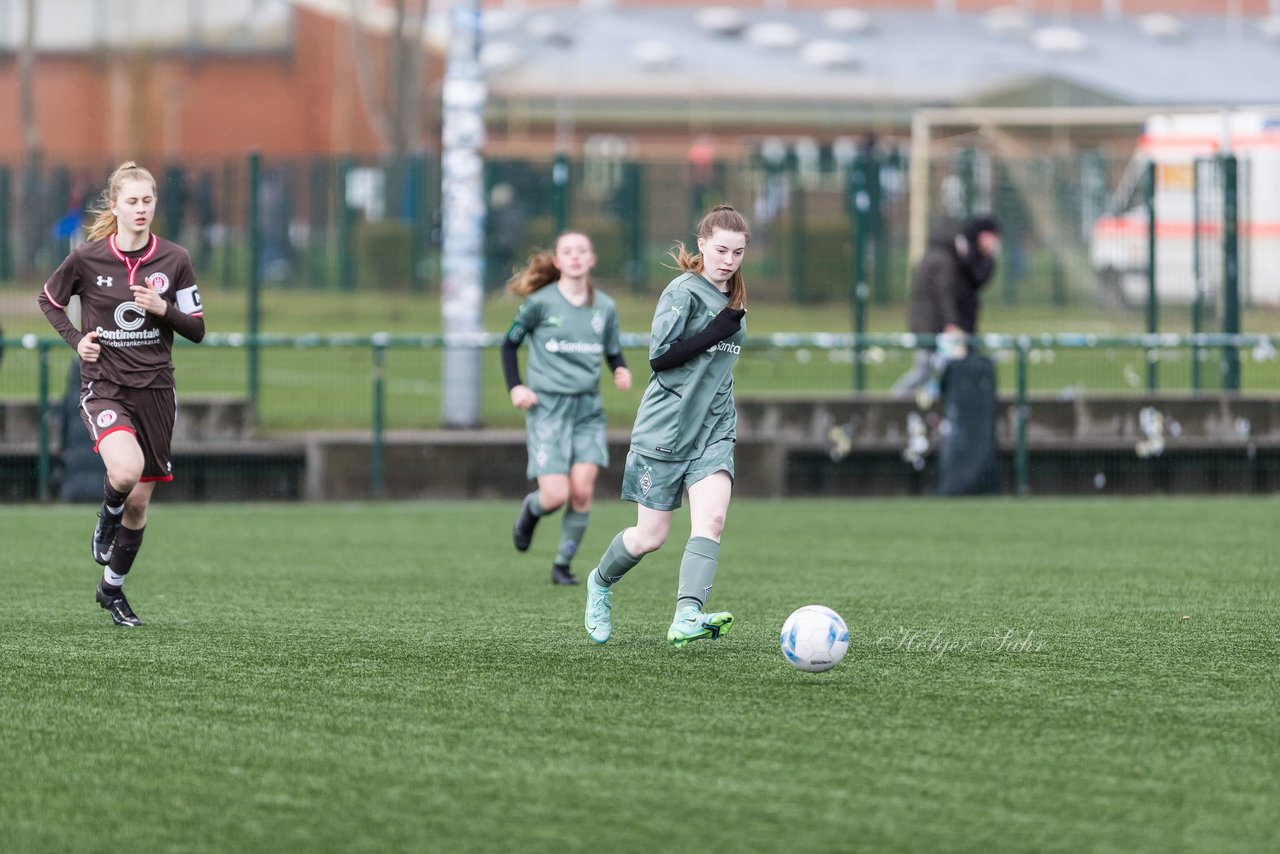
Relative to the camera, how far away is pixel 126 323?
345 inches

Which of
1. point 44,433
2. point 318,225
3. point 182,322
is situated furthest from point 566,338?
point 318,225

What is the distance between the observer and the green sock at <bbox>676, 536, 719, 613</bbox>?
7988mm

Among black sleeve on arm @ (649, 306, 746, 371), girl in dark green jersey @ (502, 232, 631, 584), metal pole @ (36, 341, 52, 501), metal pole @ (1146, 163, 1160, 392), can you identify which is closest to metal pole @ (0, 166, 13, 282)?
metal pole @ (36, 341, 52, 501)

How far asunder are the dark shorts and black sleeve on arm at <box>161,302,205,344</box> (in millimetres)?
294

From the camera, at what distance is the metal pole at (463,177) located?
1705 cm

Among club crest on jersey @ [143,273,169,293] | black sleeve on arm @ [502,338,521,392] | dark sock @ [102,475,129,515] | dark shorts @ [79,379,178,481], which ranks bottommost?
dark sock @ [102,475,129,515]

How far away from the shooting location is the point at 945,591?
10.4 metres

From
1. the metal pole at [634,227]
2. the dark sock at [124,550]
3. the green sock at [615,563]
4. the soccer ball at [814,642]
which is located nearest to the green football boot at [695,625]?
the green sock at [615,563]

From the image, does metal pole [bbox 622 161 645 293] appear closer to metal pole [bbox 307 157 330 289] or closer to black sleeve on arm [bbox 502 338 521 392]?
metal pole [bbox 307 157 330 289]

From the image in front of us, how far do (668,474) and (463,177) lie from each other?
9472mm

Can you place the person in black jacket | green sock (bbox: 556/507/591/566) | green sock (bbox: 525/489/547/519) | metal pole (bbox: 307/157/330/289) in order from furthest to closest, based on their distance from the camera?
metal pole (bbox: 307/157/330/289) → the person in black jacket → green sock (bbox: 525/489/547/519) → green sock (bbox: 556/507/591/566)

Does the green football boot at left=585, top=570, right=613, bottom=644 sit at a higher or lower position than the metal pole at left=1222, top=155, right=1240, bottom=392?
lower

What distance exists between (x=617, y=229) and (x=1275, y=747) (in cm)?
1384

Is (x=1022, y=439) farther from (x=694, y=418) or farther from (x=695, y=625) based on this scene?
(x=695, y=625)
